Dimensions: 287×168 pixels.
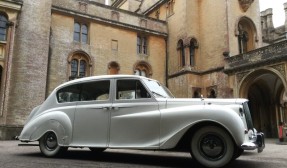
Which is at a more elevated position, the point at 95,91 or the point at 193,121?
the point at 95,91

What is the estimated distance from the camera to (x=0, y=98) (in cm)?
1628

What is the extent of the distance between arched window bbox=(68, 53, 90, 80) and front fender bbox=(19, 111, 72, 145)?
13.8 meters

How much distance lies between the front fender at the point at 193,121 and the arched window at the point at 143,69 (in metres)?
18.6

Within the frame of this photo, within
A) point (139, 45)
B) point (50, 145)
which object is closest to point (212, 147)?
point (50, 145)

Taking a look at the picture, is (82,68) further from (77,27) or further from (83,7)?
(83,7)

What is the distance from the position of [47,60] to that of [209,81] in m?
12.2

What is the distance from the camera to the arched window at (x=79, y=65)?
21.0m

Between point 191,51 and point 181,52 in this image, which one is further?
point 181,52

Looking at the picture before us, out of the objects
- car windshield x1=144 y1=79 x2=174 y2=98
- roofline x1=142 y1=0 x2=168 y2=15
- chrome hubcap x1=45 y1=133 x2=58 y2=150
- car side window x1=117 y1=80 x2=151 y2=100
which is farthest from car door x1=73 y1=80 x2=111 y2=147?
roofline x1=142 y1=0 x2=168 y2=15

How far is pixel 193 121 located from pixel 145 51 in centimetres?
2008

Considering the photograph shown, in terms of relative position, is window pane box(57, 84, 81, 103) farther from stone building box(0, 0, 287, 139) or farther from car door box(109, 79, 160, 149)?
stone building box(0, 0, 287, 139)

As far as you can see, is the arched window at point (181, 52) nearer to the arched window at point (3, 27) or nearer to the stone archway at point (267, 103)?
the stone archway at point (267, 103)

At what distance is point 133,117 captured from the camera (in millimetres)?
5961

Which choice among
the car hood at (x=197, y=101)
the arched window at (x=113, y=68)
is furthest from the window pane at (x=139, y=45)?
the car hood at (x=197, y=101)
